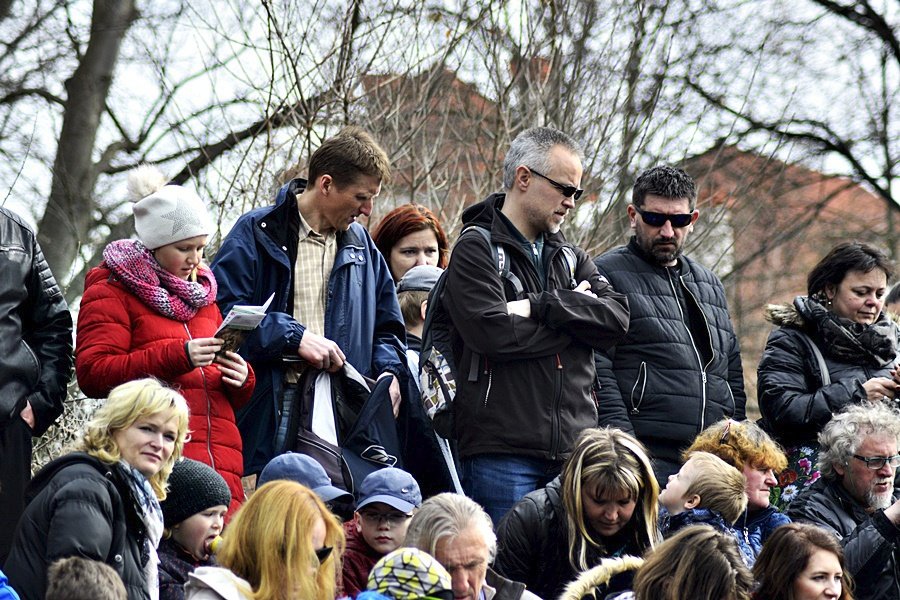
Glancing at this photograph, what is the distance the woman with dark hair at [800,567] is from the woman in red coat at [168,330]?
2032 mm

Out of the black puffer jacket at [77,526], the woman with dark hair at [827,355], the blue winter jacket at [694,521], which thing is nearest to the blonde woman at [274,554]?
the black puffer jacket at [77,526]

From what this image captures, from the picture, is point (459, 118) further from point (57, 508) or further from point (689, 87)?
point (57, 508)

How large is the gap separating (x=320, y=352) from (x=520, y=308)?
0.82 metres

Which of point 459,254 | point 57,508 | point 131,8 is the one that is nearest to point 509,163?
point 459,254

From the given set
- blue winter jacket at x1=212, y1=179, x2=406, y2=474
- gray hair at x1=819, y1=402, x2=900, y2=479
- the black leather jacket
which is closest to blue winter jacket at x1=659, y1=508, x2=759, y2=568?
gray hair at x1=819, y1=402, x2=900, y2=479

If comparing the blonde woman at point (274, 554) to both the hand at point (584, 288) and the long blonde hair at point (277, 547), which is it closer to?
the long blonde hair at point (277, 547)

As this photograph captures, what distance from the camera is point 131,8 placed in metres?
15.6

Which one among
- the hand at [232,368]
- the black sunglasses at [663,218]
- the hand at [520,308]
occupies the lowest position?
the hand at [232,368]

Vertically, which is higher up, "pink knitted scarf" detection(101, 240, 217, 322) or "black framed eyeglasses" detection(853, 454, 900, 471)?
"pink knitted scarf" detection(101, 240, 217, 322)

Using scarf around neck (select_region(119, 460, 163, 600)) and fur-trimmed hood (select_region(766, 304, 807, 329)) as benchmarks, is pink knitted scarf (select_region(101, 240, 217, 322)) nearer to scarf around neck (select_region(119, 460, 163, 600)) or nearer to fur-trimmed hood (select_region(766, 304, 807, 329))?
scarf around neck (select_region(119, 460, 163, 600))

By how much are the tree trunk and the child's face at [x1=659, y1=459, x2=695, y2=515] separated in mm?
9865

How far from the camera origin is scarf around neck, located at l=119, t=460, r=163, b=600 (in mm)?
4703

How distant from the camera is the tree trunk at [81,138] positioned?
14773 mm

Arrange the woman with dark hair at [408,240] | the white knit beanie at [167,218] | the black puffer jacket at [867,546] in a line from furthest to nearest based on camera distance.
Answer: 1. the woman with dark hair at [408,240]
2. the black puffer jacket at [867,546]
3. the white knit beanie at [167,218]
